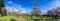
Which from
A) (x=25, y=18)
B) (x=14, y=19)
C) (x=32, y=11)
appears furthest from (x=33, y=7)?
(x=14, y=19)

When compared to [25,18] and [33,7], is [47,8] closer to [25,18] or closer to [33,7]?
[33,7]

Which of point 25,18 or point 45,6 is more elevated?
point 45,6

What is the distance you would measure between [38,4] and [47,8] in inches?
5.2

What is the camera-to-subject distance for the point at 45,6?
1.88 metres

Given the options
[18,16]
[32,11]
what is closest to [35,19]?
[32,11]

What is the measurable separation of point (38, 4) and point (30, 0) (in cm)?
12

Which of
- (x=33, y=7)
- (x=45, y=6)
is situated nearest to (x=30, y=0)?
(x=33, y=7)

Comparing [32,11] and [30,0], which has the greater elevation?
[30,0]

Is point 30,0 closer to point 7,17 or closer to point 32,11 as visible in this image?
point 32,11

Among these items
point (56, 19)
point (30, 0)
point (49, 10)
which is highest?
point (30, 0)

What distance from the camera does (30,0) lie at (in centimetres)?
186

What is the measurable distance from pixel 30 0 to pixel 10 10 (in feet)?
1.00

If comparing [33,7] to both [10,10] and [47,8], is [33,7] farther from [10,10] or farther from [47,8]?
[10,10]

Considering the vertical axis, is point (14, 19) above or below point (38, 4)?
below
